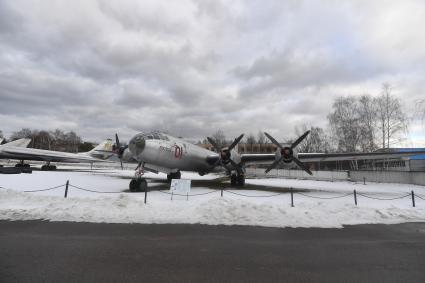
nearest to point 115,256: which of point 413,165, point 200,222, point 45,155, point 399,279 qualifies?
point 200,222

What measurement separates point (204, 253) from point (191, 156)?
1421 centimetres

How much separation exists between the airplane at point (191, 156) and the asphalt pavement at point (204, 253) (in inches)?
276

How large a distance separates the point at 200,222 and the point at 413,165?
31312 mm

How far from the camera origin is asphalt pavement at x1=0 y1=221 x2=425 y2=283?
4324 millimetres

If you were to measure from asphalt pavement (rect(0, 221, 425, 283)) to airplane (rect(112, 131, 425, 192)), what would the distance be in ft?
23.0

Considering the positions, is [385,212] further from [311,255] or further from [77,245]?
[77,245]

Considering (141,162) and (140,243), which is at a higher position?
(141,162)

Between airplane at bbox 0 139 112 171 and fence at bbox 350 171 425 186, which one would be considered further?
airplane at bbox 0 139 112 171

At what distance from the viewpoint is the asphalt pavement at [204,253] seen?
432 centimetres

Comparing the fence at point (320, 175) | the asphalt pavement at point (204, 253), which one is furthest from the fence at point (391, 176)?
the asphalt pavement at point (204, 253)

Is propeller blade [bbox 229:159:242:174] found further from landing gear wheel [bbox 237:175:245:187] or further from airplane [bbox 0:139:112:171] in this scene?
airplane [bbox 0:139:112:171]

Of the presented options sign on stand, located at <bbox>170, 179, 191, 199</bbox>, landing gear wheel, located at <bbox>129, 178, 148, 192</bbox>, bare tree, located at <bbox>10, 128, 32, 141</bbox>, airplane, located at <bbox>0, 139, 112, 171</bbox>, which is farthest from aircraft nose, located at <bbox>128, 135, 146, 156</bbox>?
bare tree, located at <bbox>10, 128, 32, 141</bbox>

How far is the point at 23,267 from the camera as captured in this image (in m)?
4.47

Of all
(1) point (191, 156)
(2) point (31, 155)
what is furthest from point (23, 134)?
(1) point (191, 156)
